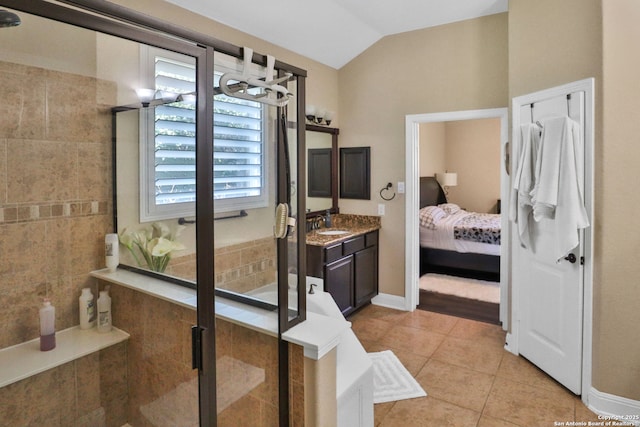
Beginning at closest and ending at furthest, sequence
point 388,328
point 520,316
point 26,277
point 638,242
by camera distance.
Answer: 1. point 26,277
2. point 638,242
3. point 520,316
4. point 388,328

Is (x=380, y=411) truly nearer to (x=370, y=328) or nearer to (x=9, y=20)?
(x=370, y=328)

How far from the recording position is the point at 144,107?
7.08ft

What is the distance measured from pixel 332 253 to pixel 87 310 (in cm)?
207

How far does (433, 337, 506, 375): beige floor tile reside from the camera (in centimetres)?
307

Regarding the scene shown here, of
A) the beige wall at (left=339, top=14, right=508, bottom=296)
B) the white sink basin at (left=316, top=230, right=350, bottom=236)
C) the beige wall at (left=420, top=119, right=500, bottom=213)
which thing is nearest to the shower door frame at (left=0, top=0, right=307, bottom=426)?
the white sink basin at (left=316, top=230, right=350, bottom=236)

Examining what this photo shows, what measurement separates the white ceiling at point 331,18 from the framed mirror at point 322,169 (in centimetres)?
78

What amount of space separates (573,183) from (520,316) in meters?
1.23

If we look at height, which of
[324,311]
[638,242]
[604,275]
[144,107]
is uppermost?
[144,107]

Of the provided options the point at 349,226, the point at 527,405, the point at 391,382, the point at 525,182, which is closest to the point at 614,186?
the point at 525,182

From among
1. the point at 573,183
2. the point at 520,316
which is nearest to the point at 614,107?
the point at 573,183

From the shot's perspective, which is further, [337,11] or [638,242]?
[337,11]

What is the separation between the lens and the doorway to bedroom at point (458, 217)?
13.6ft

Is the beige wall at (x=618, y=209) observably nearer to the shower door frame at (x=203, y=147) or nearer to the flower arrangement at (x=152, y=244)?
the shower door frame at (x=203, y=147)

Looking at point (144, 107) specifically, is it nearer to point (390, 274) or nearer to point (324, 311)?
point (324, 311)
